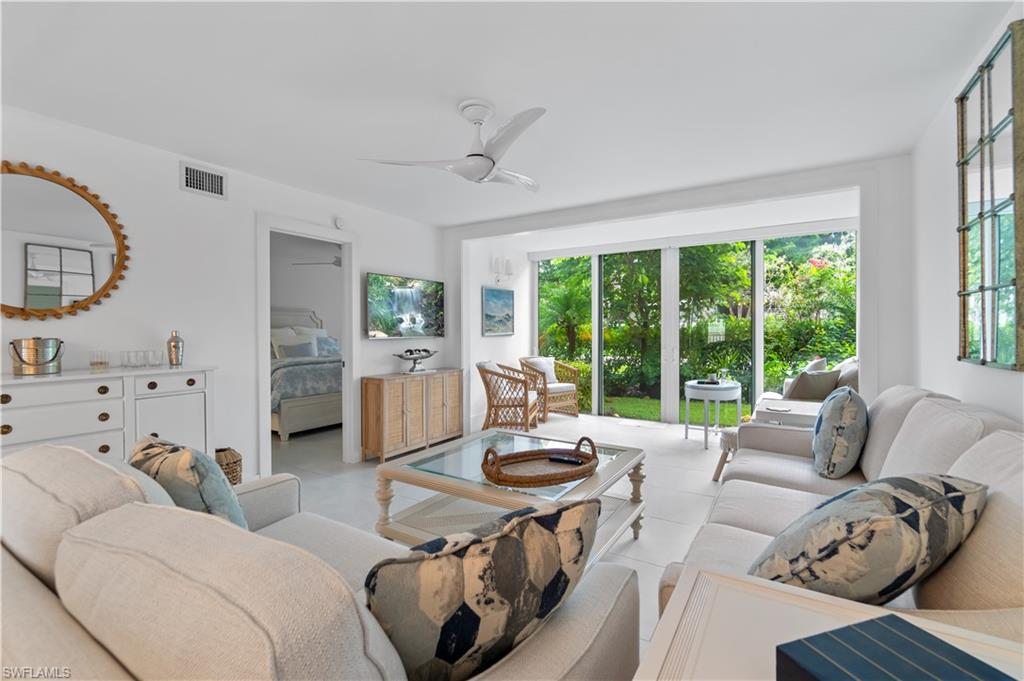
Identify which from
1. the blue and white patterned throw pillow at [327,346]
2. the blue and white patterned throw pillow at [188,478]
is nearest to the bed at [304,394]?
the blue and white patterned throw pillow at [327,346]

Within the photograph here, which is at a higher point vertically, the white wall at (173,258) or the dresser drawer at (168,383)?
the white wall at (173,258)

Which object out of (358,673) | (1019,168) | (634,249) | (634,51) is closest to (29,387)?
(358,673)

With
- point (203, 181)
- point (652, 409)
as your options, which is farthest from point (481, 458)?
point (652, 409)

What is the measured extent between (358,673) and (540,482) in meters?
1.70

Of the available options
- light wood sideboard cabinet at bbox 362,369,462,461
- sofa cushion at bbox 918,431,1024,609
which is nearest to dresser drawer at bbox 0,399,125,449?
light wood sideboard cabinet at bbox 362,369,462,461

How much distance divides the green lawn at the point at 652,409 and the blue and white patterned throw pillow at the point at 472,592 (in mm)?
5239

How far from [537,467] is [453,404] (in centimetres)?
276

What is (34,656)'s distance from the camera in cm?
55

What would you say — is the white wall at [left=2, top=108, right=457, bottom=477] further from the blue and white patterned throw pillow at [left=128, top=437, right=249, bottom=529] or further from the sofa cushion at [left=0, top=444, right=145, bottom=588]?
the sofa cushion at [left=0, top=444, right=145, bottom=588]

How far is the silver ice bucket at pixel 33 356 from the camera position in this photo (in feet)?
7.86

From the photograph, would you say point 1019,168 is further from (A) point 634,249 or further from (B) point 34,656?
(A) point 634,249

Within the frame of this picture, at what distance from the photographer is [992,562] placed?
0.87m

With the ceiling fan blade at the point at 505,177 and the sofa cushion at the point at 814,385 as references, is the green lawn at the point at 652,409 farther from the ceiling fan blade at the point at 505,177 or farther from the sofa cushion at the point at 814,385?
the ceiling fan blade at the point at 505,177

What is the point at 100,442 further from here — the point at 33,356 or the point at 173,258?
the point at 173,258
